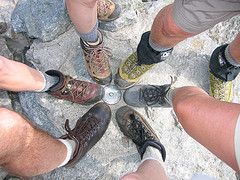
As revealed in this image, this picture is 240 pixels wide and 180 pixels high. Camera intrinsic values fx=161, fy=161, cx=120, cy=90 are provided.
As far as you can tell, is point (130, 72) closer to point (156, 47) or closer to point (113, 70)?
point (113, 70)

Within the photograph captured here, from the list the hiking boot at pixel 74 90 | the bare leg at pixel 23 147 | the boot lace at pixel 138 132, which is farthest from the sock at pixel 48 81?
the boot lace at pixel 138 132

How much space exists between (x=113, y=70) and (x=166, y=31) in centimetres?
116

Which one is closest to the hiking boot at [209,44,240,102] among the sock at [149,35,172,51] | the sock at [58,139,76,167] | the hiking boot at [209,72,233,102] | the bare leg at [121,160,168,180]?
the hiking boot at [209,72,233,102]

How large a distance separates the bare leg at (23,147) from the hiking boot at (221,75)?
2.09 metres

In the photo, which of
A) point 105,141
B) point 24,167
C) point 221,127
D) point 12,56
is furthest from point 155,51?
point 12,56

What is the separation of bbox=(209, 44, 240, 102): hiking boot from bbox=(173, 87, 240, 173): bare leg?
3.86 ft

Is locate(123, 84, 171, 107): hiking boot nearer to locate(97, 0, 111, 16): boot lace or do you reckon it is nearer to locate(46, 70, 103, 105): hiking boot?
locate(46, 70, 103, 105): hiking boot

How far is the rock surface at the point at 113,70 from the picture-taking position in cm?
205

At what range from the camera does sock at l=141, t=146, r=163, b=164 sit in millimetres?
1673

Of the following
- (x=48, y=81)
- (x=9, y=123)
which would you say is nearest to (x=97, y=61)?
(x=48, y=81)

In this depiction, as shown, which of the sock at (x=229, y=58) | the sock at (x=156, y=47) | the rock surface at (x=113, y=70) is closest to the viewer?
the sock at (x=156, y=47)

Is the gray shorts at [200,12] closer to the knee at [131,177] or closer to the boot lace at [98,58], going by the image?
the boot lace at [98,58]

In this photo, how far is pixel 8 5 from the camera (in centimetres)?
235

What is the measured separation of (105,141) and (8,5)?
2404 mm
